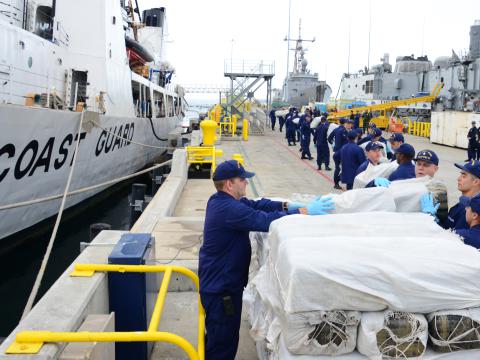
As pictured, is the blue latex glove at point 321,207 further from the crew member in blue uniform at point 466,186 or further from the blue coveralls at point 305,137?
the blue coveralls at point 305,137

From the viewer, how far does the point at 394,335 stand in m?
2.50

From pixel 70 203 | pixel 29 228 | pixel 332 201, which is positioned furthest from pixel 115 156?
pixel 332 201

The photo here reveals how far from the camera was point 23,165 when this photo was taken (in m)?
7.99

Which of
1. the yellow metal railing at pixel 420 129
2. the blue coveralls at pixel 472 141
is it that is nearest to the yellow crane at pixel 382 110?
the yellow metal railing at pixel 420 129

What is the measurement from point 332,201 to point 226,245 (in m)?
0.92

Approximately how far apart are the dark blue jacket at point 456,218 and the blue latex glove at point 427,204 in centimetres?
21

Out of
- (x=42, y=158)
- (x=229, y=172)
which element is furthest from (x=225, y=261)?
(x=42, y=158)

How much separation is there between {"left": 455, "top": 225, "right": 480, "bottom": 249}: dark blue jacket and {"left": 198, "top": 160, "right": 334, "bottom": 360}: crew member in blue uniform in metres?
1.19

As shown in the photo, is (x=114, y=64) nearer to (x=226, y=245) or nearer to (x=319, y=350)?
(x=226, y=245)

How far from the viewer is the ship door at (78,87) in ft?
37.3

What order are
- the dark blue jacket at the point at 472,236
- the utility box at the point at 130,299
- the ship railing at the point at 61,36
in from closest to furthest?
1. the dark blue jacket at the point at 472,236
2. the utility box at the point at 130,299
3. the ship railing at the point at 61,36

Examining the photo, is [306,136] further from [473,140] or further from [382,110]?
[382,110]

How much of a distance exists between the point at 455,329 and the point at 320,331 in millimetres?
702

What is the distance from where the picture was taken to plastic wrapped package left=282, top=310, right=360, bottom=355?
2514 mm
